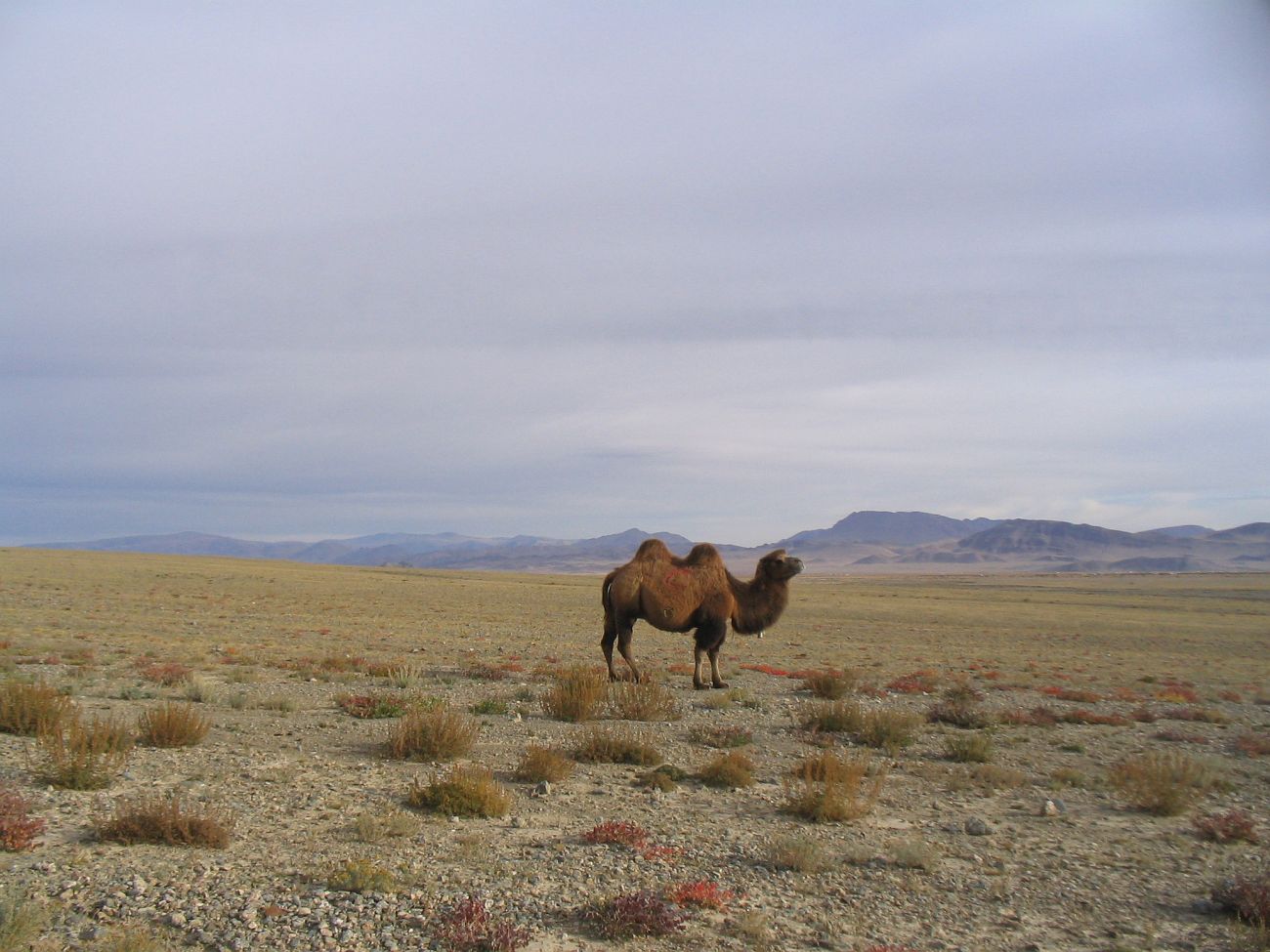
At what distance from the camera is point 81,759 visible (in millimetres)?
8359

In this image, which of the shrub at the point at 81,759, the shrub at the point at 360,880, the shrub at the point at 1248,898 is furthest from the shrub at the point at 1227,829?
the shrub at the point at 81,759

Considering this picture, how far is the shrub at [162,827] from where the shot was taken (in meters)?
7.11

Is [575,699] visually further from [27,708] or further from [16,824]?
[16,824]

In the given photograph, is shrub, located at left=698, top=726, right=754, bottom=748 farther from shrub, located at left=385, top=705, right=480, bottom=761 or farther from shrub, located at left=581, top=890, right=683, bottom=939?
shrub, located at left=581, top=890, right=683, bottom=939

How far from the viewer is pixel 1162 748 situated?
13.2 metres

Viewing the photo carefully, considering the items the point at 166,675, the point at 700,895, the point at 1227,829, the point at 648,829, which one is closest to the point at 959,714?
the point at 1227,829

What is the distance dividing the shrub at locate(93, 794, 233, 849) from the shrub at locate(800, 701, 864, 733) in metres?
8.27

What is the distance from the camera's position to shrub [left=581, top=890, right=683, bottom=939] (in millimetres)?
6164

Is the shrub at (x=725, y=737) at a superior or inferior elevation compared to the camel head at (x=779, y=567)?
inferior

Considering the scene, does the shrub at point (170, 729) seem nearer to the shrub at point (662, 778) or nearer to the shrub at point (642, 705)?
the shrub at point (662, 778)

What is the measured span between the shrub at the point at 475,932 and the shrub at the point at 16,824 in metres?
3.29

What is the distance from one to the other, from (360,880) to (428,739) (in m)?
3.78

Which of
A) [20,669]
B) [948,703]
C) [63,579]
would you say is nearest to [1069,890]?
[948,703]

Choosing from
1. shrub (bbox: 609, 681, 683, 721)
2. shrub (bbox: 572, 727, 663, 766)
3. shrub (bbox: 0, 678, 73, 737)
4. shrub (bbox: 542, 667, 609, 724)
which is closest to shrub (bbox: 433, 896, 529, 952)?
shrub (bbox: 572, 727, 663, 766)
